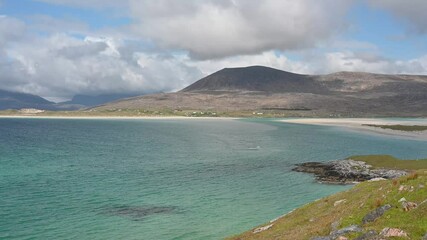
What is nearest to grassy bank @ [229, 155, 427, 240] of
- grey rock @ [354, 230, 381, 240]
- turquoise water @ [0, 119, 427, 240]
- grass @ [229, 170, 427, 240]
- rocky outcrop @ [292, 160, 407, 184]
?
grass @ [229, 170, 427, 240]

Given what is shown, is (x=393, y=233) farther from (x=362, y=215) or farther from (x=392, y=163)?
(x=392, y=163)

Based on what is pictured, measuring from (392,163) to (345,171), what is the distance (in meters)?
12.3

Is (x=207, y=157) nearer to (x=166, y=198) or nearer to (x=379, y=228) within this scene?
(x=166, y=198)

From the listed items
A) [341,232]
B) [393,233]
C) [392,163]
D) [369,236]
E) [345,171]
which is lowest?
[345,171]

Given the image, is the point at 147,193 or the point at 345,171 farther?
the point at 345,171

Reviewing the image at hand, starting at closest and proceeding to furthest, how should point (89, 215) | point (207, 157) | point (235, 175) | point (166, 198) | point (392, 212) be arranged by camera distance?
point (392, 212), point (89, 215), point (166, 198), point (235, 175), point (207, 157)

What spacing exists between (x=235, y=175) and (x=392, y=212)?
52.3 m

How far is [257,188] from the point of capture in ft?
209

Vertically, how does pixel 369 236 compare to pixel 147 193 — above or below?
above

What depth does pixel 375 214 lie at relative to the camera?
2527cm

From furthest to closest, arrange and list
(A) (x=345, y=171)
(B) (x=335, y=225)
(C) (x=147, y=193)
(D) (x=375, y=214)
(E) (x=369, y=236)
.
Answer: (A) (x=345, y=171)
(C) (x=147, y=193)
(B) (x=335, y=225)
(D) (x=375, y=214)
(E) (x=369, y=236)

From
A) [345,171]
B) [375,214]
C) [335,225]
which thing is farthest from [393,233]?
[345,171]

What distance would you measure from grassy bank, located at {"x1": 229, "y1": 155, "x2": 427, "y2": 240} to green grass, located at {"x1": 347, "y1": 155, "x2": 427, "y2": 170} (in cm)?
4401

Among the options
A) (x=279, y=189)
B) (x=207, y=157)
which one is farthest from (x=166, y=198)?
(x=207, y=157)
